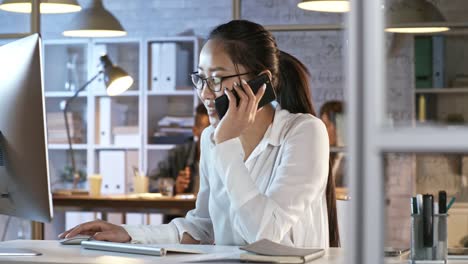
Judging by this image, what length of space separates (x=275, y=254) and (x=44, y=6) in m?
4.12

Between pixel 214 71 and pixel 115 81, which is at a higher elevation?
pixel 115 81

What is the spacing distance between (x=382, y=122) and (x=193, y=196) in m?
4.86

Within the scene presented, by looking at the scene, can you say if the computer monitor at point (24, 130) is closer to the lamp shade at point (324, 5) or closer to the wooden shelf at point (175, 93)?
the lamp shade at point (324, 5)

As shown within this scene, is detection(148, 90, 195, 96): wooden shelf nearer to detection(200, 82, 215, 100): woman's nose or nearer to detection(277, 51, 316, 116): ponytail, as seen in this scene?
detection(277, 51, 316, 116): ponytail

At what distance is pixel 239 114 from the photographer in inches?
94.7

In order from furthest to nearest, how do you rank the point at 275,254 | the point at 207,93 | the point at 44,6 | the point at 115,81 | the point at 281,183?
the point at 115,81 < the point at 44,6 < the point at 207,93 < the point at 281,183 < the point at 275,254

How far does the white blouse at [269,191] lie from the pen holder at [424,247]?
36 cm

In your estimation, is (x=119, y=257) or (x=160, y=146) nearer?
(x=119, y=257)

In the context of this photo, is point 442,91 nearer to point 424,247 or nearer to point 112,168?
point 424,247

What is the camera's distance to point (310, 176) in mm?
2348

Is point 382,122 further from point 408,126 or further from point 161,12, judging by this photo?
point 161,12

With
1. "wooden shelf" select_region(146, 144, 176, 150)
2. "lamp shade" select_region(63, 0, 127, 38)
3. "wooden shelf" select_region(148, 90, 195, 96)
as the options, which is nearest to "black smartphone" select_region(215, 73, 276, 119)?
"lamp shade" select_region(63, 0, 127, 38)

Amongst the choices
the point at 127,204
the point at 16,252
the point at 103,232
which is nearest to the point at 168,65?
the point at 127,204

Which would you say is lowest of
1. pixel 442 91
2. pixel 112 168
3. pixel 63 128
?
pixel 112 168
